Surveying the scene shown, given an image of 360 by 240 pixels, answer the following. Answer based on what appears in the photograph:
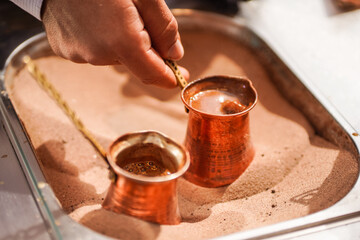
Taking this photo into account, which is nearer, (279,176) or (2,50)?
(279,176)

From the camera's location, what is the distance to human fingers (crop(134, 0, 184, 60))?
29.9 inches

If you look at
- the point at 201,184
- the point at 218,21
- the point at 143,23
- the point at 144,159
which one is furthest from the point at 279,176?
the point at 218,21

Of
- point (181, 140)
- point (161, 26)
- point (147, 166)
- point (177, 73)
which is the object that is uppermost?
point (161, 26)

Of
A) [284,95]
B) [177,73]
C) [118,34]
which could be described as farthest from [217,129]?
[284,95]

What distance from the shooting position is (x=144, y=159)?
2.50 feet

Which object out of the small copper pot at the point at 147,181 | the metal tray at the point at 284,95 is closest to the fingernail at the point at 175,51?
the small copper pot at the point at 147,181

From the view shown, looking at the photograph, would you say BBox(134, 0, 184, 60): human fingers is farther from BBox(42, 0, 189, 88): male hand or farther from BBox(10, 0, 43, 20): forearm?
BBox(10, 0, 43, 20): forearm

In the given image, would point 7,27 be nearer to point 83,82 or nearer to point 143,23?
point 83,82

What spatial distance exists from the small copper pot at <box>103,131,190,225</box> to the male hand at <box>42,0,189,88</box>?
0.14 meters

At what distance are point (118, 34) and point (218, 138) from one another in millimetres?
290

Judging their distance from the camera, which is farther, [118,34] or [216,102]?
[216,102]

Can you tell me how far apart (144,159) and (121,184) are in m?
0.11

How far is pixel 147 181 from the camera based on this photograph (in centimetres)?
63

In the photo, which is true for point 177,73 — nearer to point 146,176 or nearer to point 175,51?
point 175,51
